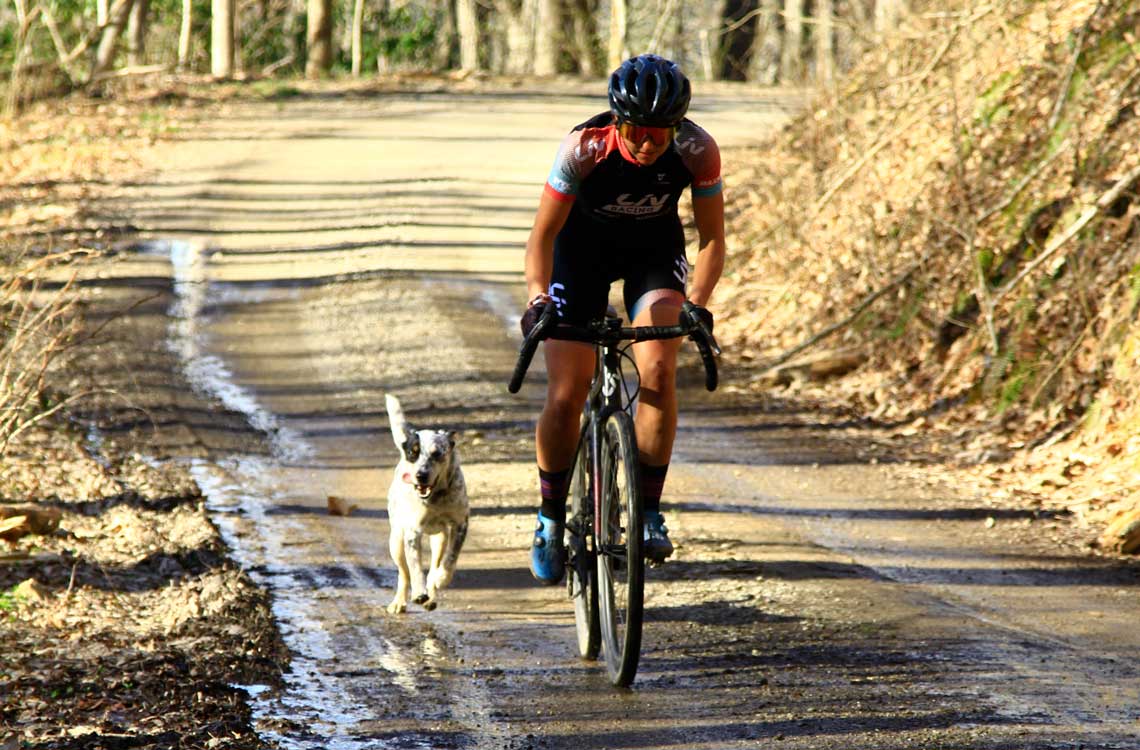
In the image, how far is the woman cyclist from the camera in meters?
5.47

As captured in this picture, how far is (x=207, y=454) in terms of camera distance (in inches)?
384

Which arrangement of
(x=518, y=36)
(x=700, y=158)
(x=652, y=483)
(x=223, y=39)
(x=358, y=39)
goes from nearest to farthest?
(x=700, y=158), (x=652, y=483), (x=223, y=39), (x=358, y=39), (x=518, y=36)

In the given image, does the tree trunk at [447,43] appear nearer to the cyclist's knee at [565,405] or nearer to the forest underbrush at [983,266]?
the forest underbrush at [983,266]

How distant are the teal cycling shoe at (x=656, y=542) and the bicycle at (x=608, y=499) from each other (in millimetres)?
96

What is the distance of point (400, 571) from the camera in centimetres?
682

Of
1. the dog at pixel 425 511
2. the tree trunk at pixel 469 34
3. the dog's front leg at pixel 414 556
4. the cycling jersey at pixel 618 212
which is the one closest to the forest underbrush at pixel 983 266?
the cycling jersey at pixel 618 212

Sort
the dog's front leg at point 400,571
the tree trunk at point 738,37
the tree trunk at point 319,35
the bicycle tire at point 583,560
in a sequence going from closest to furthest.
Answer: the bicycle tire at point 583,560 < the dog's front leg at point 400,571 < the tree trunk at point 319,35 < the tree trunk at point 738,37

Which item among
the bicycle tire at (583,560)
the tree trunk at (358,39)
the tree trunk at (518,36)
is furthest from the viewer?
the tree trunk at (518,36)

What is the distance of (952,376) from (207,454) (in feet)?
20.1

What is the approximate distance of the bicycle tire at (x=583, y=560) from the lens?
19.8 ft

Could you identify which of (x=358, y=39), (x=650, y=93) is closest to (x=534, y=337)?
(x=650, y=93)

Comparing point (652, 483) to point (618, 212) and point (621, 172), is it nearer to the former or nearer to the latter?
point (618, 212)

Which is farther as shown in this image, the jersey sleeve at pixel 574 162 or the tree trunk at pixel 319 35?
the tree trunk at pixel 319 35

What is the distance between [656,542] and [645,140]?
64.3 inches
